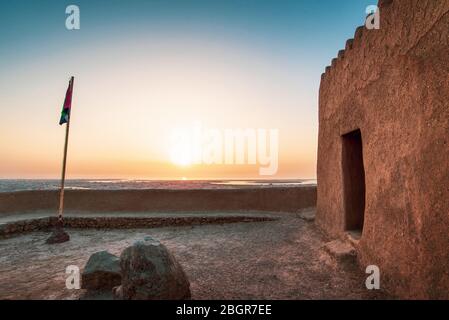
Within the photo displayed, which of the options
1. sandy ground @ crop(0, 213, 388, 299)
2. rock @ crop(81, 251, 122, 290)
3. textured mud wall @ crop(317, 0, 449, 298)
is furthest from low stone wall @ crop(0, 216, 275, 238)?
textured mud wall @ crop(317, 0, 449, 298)

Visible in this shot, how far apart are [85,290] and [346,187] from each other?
16.7ft

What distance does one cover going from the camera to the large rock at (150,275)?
3170mm

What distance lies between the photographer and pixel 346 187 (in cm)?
545

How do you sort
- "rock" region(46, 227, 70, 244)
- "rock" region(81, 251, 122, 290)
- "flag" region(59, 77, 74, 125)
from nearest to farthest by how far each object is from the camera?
1. "rock" region(81, 251, 122, 290)
2. "rock" region(46, 227, 70, 244)
3. "flag" region(59, 77, 74, 125)

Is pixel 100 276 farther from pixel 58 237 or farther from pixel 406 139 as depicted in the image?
pixel 406 139

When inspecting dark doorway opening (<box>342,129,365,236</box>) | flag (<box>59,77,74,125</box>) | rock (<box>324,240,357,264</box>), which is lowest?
rock (<box>324,240,357,264</box>)

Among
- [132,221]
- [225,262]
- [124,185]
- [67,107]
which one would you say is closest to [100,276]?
[225,262]

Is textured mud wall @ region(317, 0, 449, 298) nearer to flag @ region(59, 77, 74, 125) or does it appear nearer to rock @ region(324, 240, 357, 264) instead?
rock @ region(324, 240, 357, 264)

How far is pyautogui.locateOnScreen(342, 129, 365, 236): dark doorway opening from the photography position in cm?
543

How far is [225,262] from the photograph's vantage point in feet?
16.9

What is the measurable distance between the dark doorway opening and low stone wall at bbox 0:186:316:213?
5266 millimetres

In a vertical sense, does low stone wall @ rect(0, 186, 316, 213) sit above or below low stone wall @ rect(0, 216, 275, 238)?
above

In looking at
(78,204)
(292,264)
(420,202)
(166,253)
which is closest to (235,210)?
(292,264)
